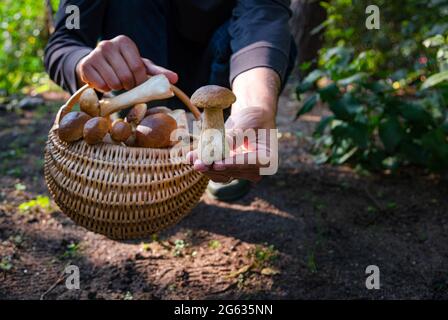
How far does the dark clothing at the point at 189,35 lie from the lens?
1.79 meters

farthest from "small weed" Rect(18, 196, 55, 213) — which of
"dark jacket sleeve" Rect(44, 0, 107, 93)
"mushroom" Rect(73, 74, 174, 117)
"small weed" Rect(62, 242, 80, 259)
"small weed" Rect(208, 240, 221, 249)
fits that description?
"mushroom" Rect(73, 74, 174, 117)

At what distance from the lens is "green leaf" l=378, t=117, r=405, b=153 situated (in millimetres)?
Result: 2389

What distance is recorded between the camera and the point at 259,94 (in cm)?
156

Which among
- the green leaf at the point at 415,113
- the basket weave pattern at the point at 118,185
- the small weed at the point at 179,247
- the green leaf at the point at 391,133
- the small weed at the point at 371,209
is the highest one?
the basket weave pattern at the point at 118,185

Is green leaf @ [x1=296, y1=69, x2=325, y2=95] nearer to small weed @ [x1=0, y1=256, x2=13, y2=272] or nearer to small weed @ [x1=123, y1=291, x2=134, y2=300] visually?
small weed @ [x1=123, y1=291, x2=134, y2=300]

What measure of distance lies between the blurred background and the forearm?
723 mm

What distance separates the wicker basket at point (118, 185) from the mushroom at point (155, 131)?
0.16 ft

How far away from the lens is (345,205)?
2408 millimetres

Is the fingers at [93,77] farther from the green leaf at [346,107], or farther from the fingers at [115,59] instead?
the green leaf at [346,107]

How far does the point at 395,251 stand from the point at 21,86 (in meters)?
3.66

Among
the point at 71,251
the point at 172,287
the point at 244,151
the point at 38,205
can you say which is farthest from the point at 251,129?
the point at 38,205

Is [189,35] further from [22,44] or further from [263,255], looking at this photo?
[22,44]

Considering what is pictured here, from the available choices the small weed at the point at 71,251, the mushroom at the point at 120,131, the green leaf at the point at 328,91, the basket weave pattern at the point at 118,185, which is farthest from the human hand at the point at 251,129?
the small weed at the point at 71,251
